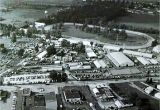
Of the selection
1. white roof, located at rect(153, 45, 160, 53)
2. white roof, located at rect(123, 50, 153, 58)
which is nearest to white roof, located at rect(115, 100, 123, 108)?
white roof, located at rect(123, 50, 153, 58)

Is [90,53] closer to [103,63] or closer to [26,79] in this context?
[103,63]

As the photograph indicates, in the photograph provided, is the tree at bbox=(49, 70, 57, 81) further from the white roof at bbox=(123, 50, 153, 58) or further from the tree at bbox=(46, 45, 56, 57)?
the white roof at bbox=(123, 50, 153, 58)

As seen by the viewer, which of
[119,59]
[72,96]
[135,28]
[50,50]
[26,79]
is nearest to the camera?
[72,96]

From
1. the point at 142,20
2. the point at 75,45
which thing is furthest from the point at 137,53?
the point at 142,20

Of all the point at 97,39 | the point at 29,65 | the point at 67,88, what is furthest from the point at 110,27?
the point at 67,88

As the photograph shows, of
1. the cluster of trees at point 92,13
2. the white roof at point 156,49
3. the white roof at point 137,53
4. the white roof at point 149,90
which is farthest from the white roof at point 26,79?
the cluster of trees at point 92,13

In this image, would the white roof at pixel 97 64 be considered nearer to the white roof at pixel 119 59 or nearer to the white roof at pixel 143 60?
the white roof at pixel 119 59

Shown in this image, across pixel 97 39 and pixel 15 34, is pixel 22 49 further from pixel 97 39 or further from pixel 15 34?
pixel 97 39

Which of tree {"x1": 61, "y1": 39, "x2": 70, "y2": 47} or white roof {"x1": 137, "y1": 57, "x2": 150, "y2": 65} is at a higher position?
tree {"x1": 61, "y1": 39, "x2": 70, "y2": 47}
